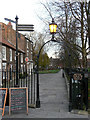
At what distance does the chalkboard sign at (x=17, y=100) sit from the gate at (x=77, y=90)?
2.06 m

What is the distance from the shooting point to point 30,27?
605 cm

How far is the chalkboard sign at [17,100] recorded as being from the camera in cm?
535

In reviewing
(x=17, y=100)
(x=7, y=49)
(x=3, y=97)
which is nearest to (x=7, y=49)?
(x=7, y=49)

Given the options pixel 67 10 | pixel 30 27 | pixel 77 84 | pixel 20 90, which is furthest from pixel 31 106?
pixel 67 10

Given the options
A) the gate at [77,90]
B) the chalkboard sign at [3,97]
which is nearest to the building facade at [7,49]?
the chalkboard sign at [3,97]

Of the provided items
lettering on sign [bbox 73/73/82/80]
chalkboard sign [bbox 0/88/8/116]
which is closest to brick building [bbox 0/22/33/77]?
chalkboard sign [bbox 0/88/8/116]

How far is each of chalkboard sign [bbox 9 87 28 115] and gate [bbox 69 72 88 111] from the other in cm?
206

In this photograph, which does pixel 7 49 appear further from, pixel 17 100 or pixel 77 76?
pixel 77 76

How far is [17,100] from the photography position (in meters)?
5.43

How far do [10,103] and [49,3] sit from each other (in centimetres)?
605

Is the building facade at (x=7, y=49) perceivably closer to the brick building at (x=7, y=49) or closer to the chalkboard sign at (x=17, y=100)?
the brick building at (x=7, y=49)

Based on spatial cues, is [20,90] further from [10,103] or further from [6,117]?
[6,117]

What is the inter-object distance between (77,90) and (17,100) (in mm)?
2667

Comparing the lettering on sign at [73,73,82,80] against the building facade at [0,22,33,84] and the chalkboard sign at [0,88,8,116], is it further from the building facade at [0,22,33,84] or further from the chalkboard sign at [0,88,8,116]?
the building facade at [0,22,33,84]
